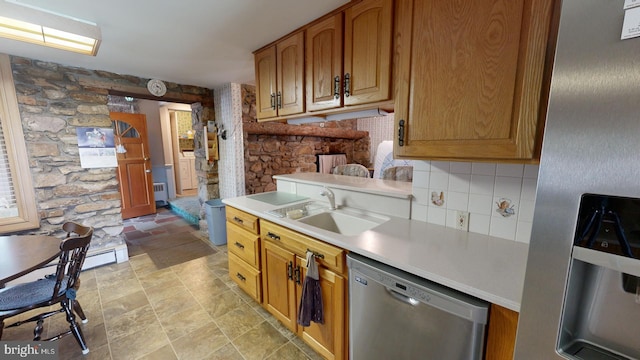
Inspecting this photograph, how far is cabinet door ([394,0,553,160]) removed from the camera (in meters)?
0.88

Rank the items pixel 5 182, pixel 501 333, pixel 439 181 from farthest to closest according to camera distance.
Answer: pixel 5 182
pixel 439 181
pixel 501 333

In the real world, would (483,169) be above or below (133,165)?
above

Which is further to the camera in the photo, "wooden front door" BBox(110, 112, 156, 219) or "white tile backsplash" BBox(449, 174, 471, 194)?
"wooden front door" BBox(110, 112, 156, 219)

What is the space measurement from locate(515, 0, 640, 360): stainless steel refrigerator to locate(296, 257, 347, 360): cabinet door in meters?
0.84

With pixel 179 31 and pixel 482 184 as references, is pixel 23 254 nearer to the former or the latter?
pixel 179 31

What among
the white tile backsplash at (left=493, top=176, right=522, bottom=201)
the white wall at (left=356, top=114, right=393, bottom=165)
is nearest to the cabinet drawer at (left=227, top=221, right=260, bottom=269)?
the white tile backsplash at (left=493, top=176, right=522, bottom=201)

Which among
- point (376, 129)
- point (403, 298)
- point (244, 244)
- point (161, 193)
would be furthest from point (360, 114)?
point (161, 193)

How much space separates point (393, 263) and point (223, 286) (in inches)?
80.6

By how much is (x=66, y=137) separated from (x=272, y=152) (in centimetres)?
230

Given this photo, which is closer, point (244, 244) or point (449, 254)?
point (449, 254)

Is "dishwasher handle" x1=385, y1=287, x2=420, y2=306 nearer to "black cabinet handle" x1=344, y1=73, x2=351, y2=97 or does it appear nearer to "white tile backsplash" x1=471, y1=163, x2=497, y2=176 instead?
"white tile backsplash" x1=471, y1=163, x2=497, y2=176

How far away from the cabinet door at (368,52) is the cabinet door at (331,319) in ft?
3.54

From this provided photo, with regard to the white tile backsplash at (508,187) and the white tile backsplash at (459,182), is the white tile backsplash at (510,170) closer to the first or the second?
the white tile backsplash at (508,187)

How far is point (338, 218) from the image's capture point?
1.90 metres
